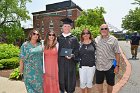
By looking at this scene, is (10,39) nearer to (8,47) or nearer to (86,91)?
(8,47)

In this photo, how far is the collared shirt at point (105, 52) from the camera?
8.12 m

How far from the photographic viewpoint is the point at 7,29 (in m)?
57.5

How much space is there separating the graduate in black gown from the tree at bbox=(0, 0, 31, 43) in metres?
49.4

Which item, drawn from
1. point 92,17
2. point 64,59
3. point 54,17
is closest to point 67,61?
point 64,59

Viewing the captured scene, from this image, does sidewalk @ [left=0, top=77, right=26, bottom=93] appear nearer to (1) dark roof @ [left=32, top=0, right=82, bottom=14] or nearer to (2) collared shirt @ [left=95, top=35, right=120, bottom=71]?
(2) collared shirt @ [left=95, top=35, right=120, bottom=71]

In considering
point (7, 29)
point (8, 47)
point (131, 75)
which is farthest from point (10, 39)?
point (131, 75)

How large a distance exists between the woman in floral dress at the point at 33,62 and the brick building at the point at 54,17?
56756 mm

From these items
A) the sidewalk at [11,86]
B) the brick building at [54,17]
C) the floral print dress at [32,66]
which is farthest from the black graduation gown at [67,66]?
the brick building at [54,17]

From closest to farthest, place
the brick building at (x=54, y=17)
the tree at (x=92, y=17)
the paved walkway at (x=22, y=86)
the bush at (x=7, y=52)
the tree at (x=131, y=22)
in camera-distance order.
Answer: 1. the paved walkway at (x=22, y=86)
2. the bush at (x=7, y=52)
3. the tree at (x=92, y=17)
4. the tree at (x=131, y=22)
5. the brick building at (x=54, y=17)

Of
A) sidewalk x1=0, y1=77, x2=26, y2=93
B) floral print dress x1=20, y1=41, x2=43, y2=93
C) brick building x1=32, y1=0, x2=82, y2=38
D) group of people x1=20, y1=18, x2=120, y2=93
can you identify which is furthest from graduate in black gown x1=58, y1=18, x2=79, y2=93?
brick building x1=32, y1=0, x2=82, y2=38

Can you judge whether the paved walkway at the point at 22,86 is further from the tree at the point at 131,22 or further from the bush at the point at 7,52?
the tree at the point at 131,22

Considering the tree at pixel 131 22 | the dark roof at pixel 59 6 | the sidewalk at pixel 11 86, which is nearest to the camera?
the sidewalk at pixel 11 86

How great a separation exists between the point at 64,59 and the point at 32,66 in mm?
774

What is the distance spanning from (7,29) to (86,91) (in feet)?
166
